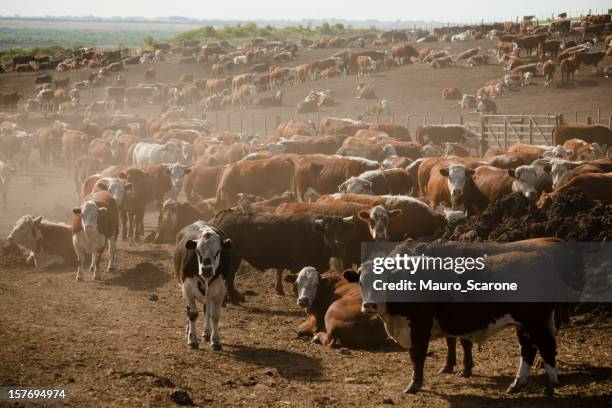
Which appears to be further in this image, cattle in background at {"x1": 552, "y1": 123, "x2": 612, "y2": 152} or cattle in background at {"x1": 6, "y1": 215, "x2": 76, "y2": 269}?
cattle in background at {"x1": 552, "y1": 123, "x2": 612, "y2": 152}

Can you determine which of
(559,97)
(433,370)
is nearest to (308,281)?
(433,370)

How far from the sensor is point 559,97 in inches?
1544

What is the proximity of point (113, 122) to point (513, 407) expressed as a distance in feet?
119

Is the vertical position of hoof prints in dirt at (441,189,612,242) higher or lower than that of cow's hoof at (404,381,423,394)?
higher

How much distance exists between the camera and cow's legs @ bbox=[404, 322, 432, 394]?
7.95 meters

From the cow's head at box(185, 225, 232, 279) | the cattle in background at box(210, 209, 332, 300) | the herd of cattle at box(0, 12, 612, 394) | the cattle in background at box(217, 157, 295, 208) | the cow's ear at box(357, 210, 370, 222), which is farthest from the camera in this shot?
the cattle in background at box(217, 157, 295, 208)

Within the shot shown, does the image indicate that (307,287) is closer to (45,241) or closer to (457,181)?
(457,181)

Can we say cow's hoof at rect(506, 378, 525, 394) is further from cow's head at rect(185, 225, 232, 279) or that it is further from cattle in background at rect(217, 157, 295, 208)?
cattle in background at rect(217, 157, 295, 208)

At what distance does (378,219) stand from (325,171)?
717 cm

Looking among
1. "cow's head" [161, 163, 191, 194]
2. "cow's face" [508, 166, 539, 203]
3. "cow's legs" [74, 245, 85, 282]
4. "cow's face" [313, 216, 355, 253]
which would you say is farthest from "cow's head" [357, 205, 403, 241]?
"cow's head" [161, 163, 191, 194]

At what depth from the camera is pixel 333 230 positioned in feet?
42.2

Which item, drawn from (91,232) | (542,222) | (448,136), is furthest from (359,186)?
(448,136)

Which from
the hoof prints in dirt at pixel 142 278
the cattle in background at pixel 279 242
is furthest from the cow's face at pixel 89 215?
the cattle in background at pixel 279 242

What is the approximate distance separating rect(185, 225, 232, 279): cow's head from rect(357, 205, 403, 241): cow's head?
160 inches
